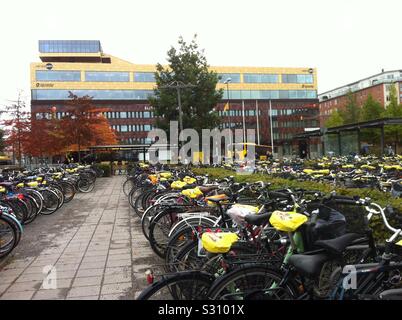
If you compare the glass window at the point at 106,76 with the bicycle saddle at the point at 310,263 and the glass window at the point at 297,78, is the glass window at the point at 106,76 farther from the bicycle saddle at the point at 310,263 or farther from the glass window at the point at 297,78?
the bicycle saddle at the point at 310,263

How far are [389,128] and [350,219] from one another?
39.2 metres

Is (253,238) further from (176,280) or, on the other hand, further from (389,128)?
(389,128)

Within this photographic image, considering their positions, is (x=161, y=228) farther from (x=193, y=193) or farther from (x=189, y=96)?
(x=189, y=96)

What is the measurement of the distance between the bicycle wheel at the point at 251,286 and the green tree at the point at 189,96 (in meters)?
20.7

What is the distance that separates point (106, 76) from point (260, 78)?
26.1m

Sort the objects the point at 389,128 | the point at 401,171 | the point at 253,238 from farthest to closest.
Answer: the point at 389,128, the point at 401,171, the point at 253,238

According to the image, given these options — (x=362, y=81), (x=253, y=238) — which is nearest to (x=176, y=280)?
(x=253, y=238)

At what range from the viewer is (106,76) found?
208ft

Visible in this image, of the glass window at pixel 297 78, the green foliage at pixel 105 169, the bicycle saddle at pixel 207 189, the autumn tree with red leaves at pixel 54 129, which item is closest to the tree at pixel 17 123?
the autumn tree with red leaves at pixel 54 129

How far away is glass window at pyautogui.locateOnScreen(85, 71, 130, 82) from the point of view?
206ft

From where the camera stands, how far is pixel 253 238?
3.44 m

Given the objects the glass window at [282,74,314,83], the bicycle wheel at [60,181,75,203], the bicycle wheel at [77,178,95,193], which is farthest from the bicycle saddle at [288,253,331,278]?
the glass window at [282,74,314,83]

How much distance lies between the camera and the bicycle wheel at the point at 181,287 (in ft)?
8.14
